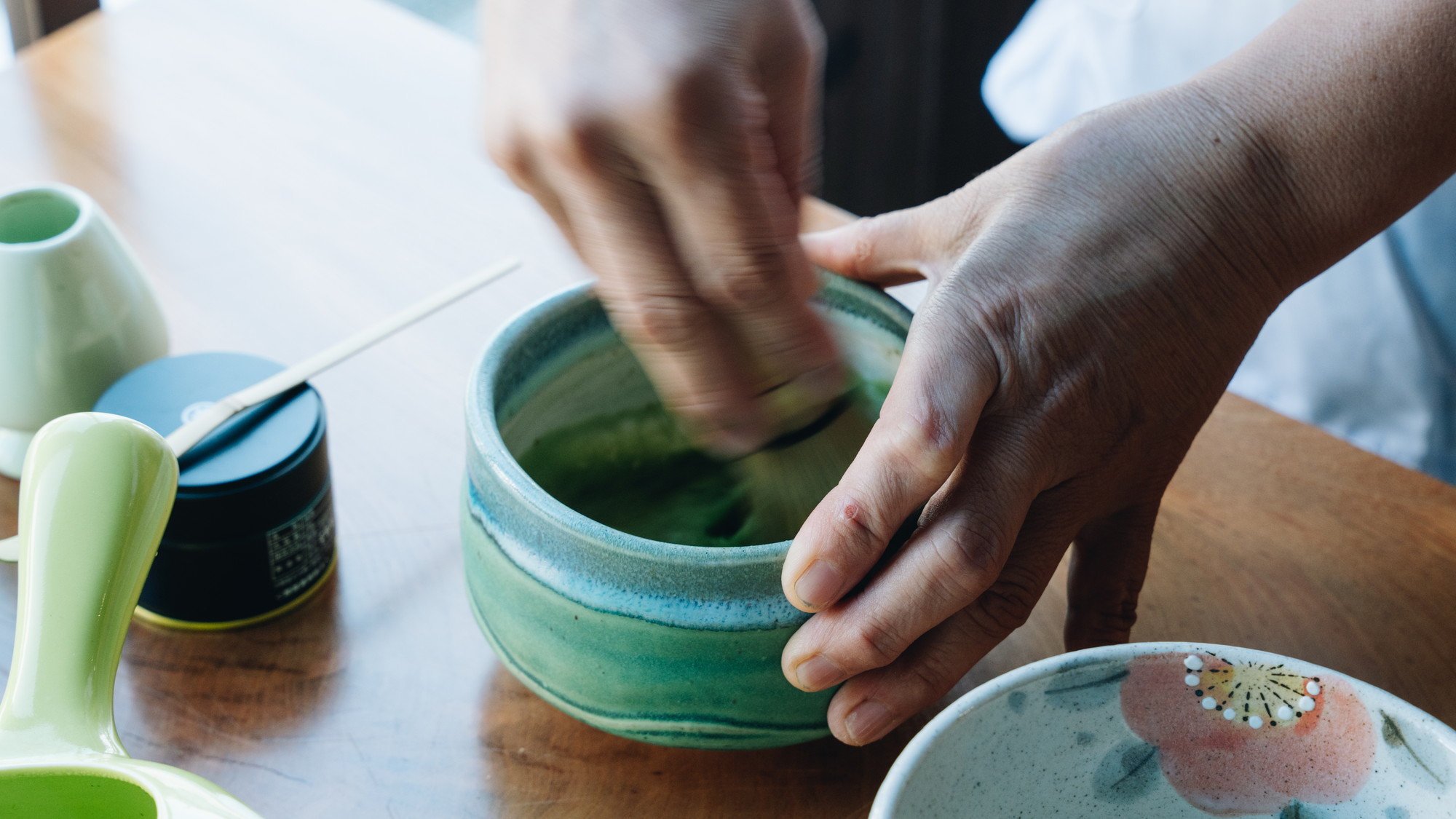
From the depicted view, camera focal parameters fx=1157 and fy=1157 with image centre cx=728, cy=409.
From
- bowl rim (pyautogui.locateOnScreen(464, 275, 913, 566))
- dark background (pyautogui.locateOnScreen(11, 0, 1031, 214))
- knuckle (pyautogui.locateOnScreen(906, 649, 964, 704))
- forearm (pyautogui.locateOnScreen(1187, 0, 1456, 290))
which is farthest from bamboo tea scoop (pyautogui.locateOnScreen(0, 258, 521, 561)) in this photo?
dark background (pyautogui.locateOnScreen(11, 0, 1031, 214))

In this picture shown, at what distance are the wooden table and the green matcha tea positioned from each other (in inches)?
3.2

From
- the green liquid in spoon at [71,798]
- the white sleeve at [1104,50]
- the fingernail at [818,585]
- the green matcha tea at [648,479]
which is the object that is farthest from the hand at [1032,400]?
the white sleeve at [1104,50]

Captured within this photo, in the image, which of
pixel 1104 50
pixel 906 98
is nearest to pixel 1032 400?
pixel 1104 50

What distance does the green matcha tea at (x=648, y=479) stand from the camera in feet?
1.98

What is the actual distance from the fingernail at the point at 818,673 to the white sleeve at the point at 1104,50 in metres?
0.63

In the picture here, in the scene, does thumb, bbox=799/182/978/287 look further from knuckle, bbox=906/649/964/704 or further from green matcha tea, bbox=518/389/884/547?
knuckle, bbox=906/649/964/704

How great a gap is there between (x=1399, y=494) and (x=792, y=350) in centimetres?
42

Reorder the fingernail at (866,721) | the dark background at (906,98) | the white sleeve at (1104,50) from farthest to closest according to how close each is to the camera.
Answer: the dark background at (906,98) → the white sleeve at (1104,50) → the fingernail at (866,721)

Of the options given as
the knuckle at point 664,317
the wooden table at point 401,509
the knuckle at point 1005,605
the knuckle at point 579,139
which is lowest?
the wooden table at point 401,509

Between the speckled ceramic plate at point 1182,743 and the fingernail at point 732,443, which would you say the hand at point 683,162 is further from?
the speckled ceramic plate at point 1182,743

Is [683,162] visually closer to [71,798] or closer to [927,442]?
[927,442]

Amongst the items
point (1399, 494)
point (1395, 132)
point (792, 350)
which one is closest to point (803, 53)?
point (792, 350)

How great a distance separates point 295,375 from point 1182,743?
0.45 meters

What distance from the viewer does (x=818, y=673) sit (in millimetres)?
456
